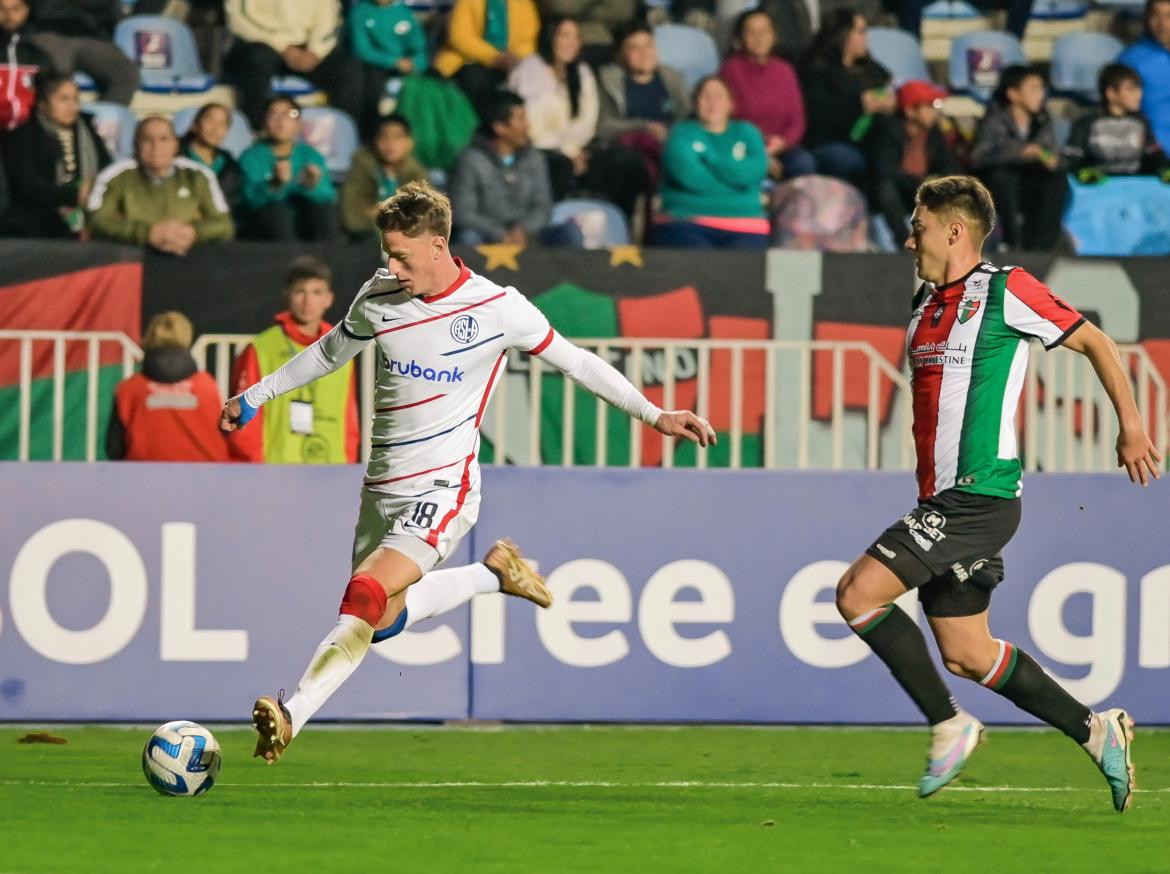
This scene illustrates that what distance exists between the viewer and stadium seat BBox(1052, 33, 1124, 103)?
56.3 ft

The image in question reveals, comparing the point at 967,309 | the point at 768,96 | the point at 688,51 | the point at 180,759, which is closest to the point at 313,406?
the point at 180,759

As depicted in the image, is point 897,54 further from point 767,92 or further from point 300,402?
point 300,402

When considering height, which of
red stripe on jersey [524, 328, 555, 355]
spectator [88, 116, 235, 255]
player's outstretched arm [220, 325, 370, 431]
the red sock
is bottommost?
the red sock

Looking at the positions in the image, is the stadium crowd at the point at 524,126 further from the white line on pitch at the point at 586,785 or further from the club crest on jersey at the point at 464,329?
the white line on pitch at the point at 586,785

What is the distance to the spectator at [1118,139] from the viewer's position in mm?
15070

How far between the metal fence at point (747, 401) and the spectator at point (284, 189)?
6.68 ft

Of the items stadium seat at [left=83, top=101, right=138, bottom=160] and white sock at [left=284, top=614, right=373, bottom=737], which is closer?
white sock at [left=284, top=614, right=373, bottom=737]

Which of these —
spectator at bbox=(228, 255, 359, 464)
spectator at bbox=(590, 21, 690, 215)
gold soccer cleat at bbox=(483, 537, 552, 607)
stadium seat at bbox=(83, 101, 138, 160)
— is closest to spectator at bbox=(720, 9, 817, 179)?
spectator at bbox=(590, 21, 690, 215)

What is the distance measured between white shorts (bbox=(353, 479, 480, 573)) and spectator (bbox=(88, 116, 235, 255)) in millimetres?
4887

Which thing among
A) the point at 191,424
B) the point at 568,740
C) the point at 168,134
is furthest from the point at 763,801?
the point at 168,134

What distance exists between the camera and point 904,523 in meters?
7.56

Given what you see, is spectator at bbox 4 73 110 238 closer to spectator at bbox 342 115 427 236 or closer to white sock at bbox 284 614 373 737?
spectator at bbox 342 115 427 236

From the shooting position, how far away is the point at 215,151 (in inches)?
545

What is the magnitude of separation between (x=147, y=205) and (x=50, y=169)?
865mm
